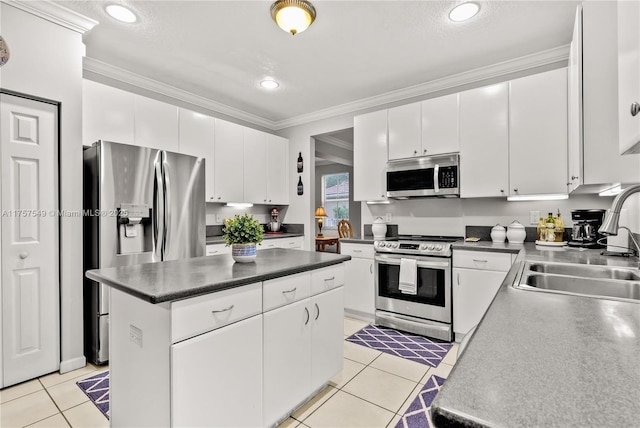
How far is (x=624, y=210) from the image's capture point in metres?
2.11

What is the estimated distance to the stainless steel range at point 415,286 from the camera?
2943mm

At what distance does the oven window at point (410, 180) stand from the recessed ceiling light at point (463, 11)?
1.35 m

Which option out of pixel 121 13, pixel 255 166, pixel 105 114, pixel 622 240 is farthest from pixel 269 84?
pixel 622 240

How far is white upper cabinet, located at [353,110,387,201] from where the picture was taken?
3.65 meters

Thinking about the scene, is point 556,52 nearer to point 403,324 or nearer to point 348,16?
point 348,16

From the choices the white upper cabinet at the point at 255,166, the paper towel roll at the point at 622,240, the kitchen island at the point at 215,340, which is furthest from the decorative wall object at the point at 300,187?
the paper towel roll at the point at 622,240

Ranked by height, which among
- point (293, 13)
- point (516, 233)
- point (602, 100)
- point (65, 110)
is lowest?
point (516, 233)

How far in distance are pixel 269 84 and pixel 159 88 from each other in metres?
1.22

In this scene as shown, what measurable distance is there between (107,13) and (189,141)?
1.36 m

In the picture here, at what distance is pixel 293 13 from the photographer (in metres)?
2.17

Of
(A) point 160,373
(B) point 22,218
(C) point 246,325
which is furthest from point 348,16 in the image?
(B) point 22,218

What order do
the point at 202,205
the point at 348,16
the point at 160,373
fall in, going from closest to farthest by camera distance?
the point at 160,373 → the point at 348,16 → the point at 202,205

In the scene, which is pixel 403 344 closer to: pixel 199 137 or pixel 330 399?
pixel 330 399

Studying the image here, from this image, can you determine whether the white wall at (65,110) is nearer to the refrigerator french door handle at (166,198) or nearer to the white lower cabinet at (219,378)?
the refrigerator french door handle at (166,198)
